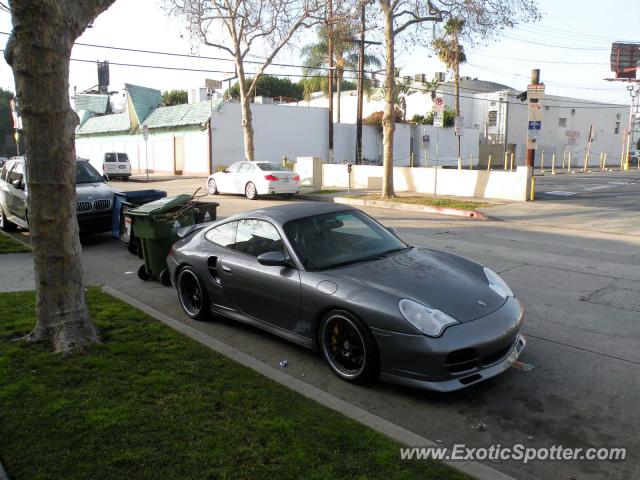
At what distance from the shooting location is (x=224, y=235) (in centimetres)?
607

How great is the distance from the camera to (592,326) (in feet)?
19.6

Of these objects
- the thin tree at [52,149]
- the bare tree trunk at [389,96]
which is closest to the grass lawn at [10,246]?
the thin tree at [52,149]

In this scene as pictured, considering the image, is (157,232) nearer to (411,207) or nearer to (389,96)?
(411,207)

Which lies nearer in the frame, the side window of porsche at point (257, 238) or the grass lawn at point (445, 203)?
the side window of porsche at point (257, 238)

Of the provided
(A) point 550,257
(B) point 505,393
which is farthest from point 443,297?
(A) point 550,257

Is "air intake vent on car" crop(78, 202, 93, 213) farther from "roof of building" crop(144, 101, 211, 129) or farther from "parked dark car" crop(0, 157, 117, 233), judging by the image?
"roof of building" crop(144, 101, 211, 129)

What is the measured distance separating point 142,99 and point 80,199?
35469 millimetres

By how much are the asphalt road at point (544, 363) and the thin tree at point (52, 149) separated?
1642 millimetres

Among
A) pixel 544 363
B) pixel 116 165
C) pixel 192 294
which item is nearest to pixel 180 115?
pixel 116 165

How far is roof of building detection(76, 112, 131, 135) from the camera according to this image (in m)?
46.2

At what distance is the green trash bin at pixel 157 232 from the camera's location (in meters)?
8.00

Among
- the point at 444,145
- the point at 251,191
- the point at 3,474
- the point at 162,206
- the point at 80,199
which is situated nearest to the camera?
the point at 3,474

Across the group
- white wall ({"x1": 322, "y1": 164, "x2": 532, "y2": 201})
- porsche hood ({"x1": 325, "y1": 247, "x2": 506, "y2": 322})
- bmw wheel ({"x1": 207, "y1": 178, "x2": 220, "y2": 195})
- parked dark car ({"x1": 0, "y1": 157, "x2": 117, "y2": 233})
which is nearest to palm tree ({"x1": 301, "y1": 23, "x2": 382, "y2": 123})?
white wall ({"x1": 322, "y1": 164, "x2": 532, "y2": 201})

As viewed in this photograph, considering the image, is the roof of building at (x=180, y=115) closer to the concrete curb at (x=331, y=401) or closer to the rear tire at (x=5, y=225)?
the rear tire at (x=5, y=225)
